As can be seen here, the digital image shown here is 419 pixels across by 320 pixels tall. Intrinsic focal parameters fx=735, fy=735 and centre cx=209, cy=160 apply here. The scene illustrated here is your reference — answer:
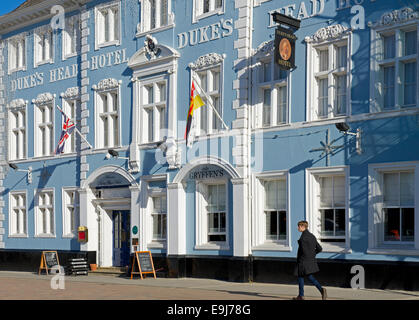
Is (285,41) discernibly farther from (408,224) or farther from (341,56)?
(408,224)

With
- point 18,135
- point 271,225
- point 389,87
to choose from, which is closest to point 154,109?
point 271,225

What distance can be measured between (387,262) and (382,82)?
466cm

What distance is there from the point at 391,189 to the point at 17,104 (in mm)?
18288

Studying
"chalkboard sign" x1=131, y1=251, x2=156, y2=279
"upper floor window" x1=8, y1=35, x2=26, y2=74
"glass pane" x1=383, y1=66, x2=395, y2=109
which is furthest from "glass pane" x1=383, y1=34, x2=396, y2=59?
"upper floor window" x1=8, y1=35, x2=26, y2=74

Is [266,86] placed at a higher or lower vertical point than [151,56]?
lower

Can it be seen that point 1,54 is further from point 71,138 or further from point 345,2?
point 345,2

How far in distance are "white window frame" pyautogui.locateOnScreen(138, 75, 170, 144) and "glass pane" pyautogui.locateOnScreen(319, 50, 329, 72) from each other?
6.03 meters

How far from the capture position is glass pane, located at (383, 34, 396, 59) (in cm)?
1905

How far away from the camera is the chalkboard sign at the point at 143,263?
23969 millimetres

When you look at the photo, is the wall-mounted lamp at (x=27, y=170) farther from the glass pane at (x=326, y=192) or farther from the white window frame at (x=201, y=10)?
the glass pane at (x=326, y=192)

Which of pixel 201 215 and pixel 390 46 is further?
pixel 201 215

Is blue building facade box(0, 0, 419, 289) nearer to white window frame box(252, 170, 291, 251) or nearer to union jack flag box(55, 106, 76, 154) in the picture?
white window frame box(252, 170, 291, 251)

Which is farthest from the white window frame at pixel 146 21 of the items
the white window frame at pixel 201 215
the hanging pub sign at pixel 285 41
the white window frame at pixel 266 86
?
the hanging pub sign at pixel 285 41

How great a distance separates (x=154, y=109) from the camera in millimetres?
25359
